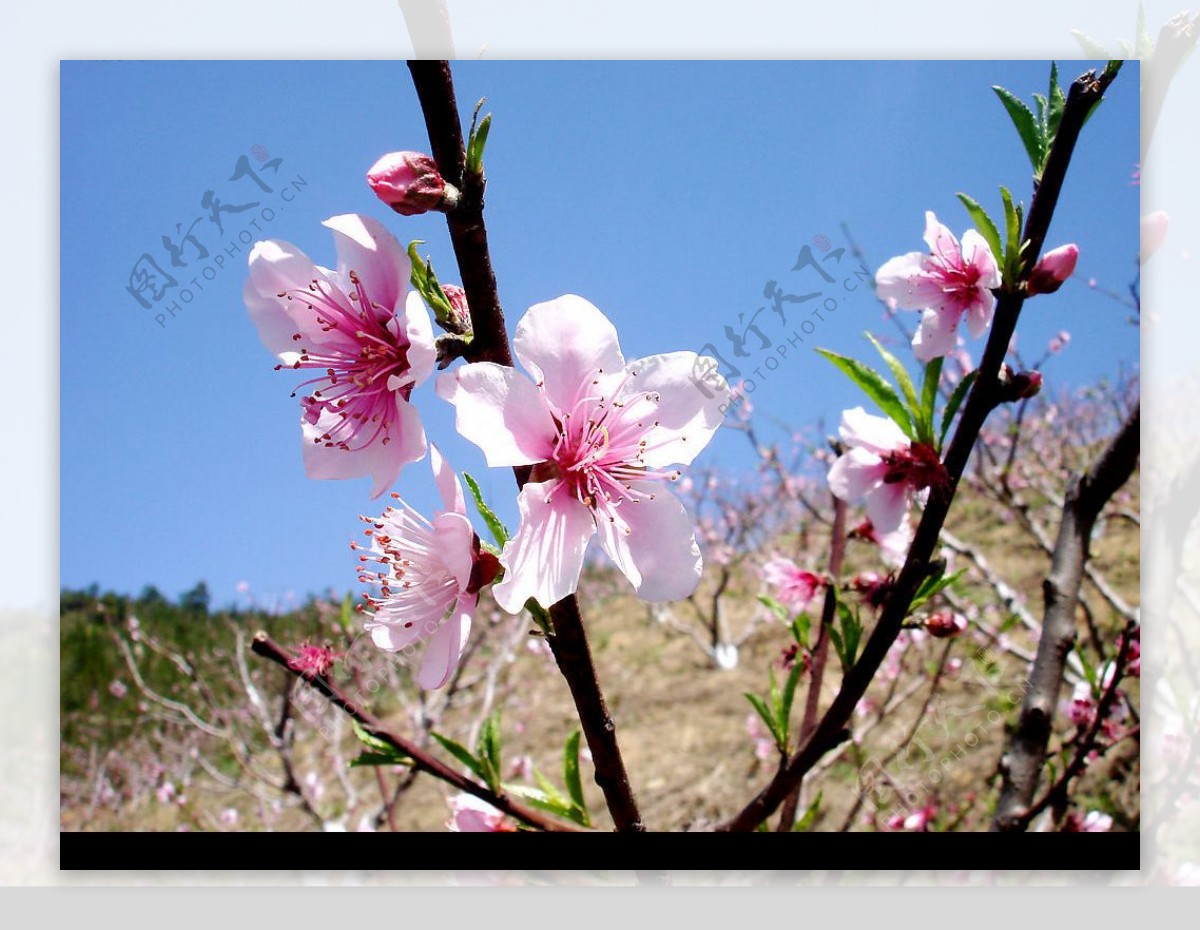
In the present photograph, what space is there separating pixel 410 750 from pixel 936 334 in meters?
0.77

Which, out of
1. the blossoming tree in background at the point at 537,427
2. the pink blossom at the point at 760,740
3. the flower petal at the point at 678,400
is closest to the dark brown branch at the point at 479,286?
the blossoming tree in background at the point at 537,427

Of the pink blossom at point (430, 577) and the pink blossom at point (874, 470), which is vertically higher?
the pink blossom at point (874, 470)

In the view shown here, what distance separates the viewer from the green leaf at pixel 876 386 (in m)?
0.91

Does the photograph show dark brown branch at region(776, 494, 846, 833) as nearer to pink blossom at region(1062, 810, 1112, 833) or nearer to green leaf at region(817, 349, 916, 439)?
green leaf at region(817, 349, 916, 439)

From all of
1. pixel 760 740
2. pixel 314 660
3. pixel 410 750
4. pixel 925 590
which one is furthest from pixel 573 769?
pixel 760 740

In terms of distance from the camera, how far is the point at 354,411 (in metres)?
0.79

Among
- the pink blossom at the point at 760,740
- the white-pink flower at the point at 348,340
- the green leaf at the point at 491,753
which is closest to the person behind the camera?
the white-pink flower at the point at 348,340

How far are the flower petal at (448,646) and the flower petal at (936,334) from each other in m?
0.64

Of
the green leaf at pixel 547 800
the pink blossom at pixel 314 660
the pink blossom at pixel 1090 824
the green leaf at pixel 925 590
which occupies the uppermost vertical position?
the green leaf at pixel 925 590

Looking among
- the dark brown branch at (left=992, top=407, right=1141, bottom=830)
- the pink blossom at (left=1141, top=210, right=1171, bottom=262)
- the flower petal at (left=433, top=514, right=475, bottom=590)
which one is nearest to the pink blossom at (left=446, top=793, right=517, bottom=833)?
the flower petal at (left=433, top=514, right=475, bottom=590)

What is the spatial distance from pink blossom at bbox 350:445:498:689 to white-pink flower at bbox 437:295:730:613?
6 centimetres

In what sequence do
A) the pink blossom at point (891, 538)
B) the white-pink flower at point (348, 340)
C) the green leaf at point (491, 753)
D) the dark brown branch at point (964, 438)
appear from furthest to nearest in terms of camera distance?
the pink blossom at point (891, 538), the green leaf at point (491, 753), the dark brown branch at point (964, 438), the white-pink flower at point (348, 340)

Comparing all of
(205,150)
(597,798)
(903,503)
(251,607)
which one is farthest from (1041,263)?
(597,798)

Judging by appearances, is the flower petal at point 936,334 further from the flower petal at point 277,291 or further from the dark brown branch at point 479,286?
the flower petal at point 277,291
